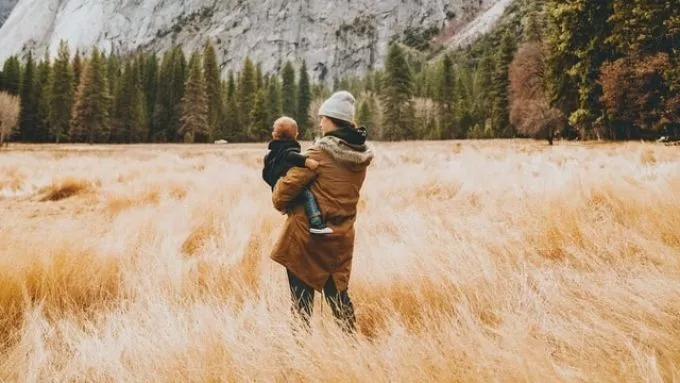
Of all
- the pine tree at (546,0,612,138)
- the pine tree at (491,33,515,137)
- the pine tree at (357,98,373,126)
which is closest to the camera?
the pine tree at (546,0,612,138)

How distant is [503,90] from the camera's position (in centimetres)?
5097

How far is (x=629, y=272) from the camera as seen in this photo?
3.28 meters

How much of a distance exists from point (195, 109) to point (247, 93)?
10211 millimetres

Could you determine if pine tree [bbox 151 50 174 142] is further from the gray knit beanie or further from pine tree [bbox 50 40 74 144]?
the gray knit beanie

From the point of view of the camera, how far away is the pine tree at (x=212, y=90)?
2586 inches

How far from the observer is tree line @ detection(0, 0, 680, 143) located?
20031 mm

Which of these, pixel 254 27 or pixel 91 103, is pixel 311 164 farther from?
pixel 254 27

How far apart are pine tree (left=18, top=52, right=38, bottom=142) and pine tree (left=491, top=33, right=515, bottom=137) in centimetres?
5748

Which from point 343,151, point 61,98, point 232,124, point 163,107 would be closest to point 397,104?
point 232,124

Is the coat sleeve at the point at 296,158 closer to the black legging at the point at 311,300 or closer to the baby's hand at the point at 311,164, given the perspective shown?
the baby's hand at the point at 311,164

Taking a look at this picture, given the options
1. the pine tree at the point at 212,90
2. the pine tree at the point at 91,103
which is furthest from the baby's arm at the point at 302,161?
the pine tree at the point at 212,90

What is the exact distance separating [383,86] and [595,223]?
56.2 metres

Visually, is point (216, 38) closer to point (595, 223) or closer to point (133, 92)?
point (133, 92)

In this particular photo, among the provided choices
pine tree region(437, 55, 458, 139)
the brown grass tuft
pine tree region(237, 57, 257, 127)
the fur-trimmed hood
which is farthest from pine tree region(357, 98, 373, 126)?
the fur-trimmed hood
